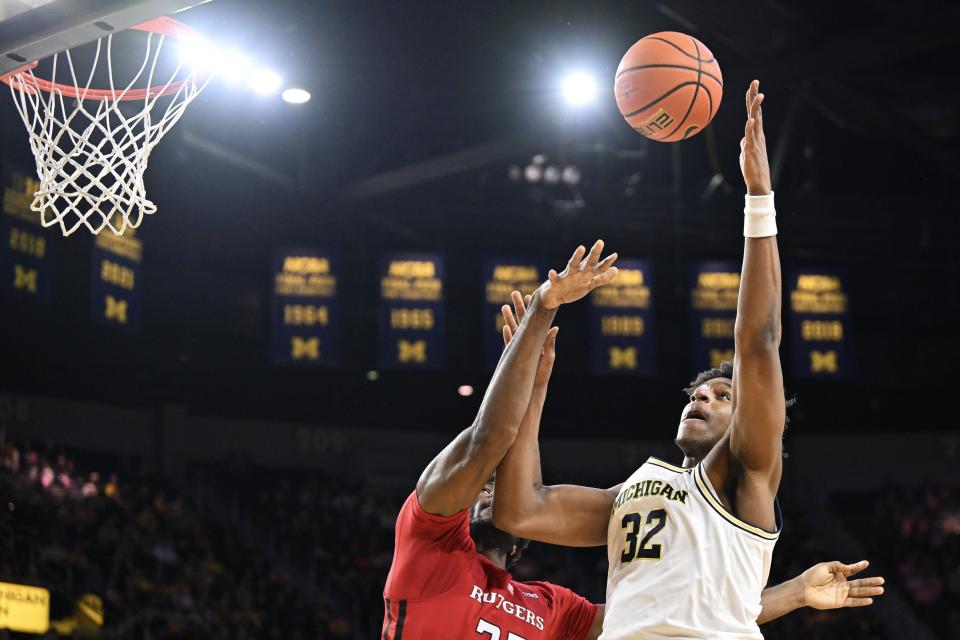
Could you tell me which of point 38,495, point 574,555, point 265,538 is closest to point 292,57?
point 38,495

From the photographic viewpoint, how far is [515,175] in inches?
629

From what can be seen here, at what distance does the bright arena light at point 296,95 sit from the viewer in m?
11.9

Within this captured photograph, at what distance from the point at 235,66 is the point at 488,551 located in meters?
7.60

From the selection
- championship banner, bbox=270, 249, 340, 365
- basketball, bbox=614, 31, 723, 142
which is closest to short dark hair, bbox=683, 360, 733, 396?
basketball, bbox=614, 31, 723, 142

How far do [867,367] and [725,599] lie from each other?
16.8m

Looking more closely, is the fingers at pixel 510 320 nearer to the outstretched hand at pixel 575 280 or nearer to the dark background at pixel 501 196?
the outstretched hand at pixel 575 280

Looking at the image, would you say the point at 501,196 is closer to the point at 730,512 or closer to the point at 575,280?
the point at 575,280

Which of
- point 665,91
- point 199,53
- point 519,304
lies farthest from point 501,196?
point 519,304

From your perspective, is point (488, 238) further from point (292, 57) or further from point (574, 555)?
point (292, 57)

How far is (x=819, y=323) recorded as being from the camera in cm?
1567

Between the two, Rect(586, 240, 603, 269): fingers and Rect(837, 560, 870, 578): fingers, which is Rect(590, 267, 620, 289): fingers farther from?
Rect(837, 560, 870, 578): fingers

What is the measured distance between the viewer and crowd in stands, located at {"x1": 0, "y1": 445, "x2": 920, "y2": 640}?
11.1 metres

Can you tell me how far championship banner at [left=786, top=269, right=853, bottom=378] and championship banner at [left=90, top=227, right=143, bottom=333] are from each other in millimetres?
8388

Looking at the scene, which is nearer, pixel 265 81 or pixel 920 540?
pixel 265 81
